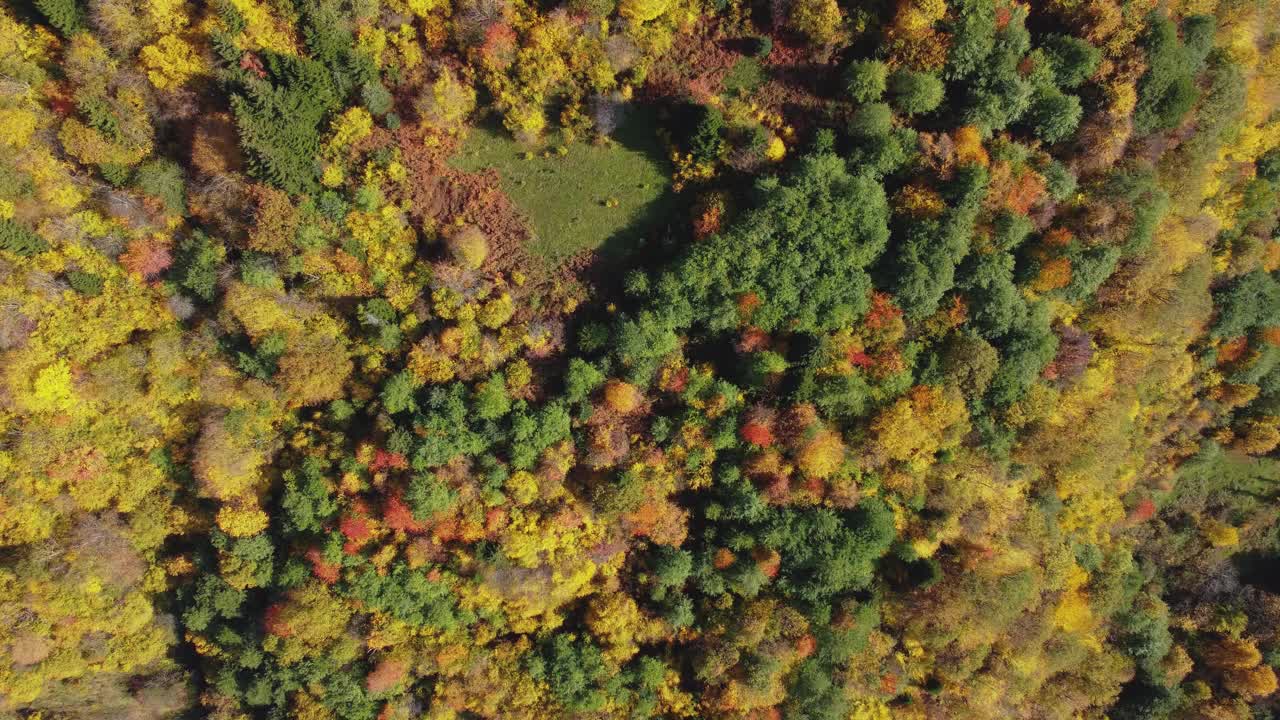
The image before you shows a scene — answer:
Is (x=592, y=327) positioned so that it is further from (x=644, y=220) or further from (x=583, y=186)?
(x=583, y=186)

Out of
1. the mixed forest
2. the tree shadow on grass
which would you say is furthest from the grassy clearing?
the mixed forest

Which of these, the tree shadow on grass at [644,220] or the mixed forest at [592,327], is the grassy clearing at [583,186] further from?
the mixed forest at [592,327]

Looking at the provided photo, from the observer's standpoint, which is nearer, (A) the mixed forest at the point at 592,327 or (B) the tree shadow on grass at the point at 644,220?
(A) the mixed forest at the point at 592,327

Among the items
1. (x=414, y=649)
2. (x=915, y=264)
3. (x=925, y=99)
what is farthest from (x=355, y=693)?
(x=925, y=99)

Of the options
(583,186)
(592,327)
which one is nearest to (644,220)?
(583,186)

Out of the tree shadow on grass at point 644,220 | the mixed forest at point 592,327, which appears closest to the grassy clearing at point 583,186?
the tree shadow on grass at point 644,220

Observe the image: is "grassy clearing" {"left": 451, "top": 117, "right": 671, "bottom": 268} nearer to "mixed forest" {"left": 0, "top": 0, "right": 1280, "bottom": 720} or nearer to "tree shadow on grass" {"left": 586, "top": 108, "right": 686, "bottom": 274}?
"tree shadow on grass" {"left": 586, "top": 108, "right": 686, "bottom": 274}
